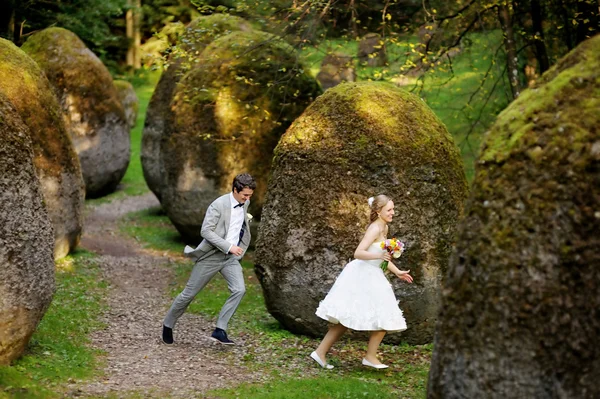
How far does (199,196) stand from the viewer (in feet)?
53.4

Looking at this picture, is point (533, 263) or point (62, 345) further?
point (62, 345)

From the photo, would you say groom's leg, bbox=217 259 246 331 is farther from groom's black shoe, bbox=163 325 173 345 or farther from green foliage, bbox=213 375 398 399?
green foliage, bbox=213 375 398 399

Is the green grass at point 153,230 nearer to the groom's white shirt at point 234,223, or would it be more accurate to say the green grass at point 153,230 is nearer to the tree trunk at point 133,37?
the groom's white shirt at point 234,223

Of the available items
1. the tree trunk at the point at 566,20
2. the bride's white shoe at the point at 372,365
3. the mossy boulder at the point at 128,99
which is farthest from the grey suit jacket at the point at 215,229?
the mossy boulder at the point at 128,99

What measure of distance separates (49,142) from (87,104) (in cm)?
777

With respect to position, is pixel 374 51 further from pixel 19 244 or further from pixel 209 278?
pixel 19 244

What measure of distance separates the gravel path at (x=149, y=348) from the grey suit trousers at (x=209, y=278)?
1.44 feet

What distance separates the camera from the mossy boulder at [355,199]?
9.88 m

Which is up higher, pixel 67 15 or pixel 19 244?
pixel 67 15

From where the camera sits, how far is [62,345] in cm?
931

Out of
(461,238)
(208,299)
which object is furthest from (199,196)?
(461,238)

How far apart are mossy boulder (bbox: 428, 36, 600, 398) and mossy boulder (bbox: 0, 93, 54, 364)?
4.28 meters

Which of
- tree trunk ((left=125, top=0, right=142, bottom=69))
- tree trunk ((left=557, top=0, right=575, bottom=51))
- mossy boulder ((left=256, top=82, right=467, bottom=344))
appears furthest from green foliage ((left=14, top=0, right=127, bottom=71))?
mossy boulder ((left=256, top=82, right=467, bottom=344))

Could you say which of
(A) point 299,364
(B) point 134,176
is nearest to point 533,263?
(A) point 299,364
